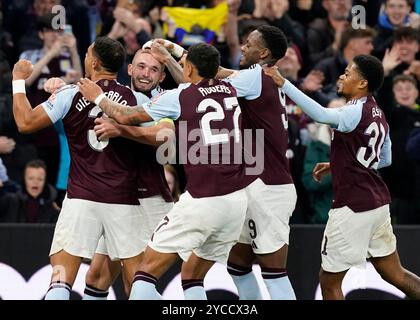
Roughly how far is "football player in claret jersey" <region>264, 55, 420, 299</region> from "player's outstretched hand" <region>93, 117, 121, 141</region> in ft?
4.42

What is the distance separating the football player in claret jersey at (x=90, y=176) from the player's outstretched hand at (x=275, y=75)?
1.09m

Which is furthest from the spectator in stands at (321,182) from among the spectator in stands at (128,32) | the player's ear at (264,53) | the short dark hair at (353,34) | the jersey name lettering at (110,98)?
the jersey name lettering at (110,98)

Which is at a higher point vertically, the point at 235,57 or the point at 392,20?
the point at 392,20

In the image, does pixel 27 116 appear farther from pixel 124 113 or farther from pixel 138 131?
pixel 138 131

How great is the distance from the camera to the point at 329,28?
50.4ft

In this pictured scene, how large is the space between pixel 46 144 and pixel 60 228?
3.72 m

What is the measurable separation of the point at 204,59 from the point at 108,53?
2.91 ft

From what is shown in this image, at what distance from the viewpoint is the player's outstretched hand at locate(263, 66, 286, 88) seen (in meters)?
10.2

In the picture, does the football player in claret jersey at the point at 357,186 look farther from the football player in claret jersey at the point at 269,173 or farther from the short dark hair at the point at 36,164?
the short dark hair at the point at 36,164

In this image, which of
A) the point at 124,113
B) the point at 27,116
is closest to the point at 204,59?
the point at 124,113

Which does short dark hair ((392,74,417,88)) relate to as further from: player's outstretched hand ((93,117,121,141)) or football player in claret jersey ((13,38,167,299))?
player's outstretched hand ((93,117,121,141))

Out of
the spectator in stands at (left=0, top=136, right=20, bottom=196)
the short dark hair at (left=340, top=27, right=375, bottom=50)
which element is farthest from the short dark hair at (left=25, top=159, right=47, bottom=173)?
the short dark hair at (left=340, top=27, right=375, bottom=50)

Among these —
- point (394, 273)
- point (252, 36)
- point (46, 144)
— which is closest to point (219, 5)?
point (46, 144)

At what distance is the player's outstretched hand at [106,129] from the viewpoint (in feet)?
33.1
